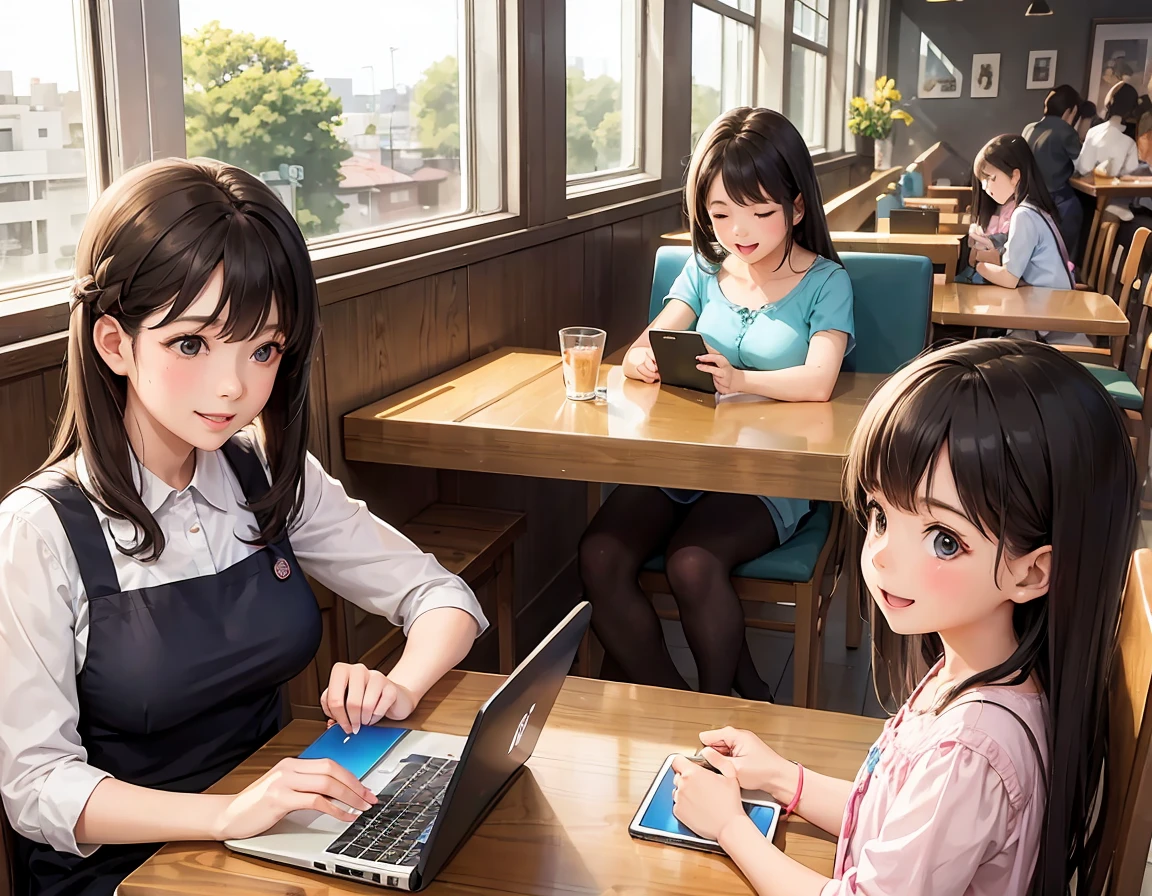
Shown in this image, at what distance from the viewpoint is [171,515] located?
1.20 meters

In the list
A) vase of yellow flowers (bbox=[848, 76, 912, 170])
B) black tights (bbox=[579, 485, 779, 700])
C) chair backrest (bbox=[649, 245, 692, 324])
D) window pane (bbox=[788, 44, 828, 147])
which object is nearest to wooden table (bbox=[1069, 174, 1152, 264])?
vase of yellow flowers (bbox=[848, 76, 912, 170])

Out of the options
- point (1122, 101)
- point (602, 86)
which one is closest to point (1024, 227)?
point (602, 86)

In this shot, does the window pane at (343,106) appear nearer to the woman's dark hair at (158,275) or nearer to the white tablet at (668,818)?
the woman's dark hair at (158,275)

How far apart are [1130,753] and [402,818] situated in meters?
0.59

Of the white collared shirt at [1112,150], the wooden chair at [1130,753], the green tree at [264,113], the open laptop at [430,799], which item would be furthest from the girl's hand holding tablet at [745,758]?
the white collared shirt at [1112,150]

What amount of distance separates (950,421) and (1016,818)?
1.01 feet

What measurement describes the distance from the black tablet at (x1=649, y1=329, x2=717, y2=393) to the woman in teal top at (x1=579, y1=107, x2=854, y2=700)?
0.03 m

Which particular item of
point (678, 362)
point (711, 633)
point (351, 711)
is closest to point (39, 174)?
point (351, 711)

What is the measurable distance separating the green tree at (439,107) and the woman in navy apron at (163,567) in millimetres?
1456

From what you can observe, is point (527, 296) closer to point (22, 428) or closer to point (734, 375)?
point (734, 375)

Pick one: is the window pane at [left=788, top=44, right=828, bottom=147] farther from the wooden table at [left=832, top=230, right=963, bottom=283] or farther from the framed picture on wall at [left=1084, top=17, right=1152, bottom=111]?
the framed picture on wall at [left=1084, top=17, right=1152, bottom=111]

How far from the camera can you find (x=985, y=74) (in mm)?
11828

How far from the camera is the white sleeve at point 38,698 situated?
3.26 feet

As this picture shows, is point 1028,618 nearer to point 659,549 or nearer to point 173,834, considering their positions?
point 173,834
